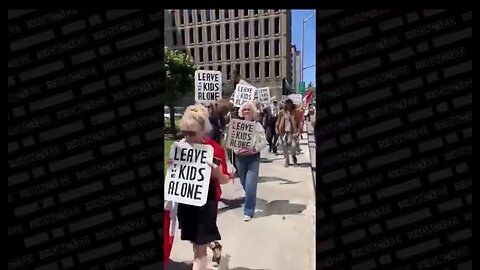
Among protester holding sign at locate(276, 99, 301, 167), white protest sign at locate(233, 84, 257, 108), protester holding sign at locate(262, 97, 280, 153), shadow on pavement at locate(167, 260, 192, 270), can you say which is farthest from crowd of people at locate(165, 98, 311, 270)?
protester holding sign at locate(262, 97, 280, 153)

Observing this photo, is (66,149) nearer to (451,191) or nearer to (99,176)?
(99,176)

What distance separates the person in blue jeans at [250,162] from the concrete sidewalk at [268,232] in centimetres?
25

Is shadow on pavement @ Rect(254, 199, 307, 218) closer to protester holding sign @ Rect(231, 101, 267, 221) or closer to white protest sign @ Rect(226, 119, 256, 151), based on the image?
protester holding sign @ Rect(231, 101, 267, 221)

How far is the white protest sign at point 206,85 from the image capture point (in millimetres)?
6312

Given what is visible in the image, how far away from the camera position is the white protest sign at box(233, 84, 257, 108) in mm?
6755

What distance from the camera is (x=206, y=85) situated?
6340 millimetres

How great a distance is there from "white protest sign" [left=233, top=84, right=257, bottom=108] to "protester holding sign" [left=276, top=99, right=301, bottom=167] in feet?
8.03

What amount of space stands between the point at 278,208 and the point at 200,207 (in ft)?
9.47

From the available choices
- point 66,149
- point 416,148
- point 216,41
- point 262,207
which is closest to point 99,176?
point 66,149

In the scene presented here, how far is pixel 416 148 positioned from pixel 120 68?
7.10ft

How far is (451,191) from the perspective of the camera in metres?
3.12

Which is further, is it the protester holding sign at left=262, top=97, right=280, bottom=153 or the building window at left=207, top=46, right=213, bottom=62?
the protester holding sign at left=262, top=97, right=280, bottom=153

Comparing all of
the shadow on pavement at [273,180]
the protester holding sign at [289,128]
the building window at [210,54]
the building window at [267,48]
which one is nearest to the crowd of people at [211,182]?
the shadow on pavement at [273,180]

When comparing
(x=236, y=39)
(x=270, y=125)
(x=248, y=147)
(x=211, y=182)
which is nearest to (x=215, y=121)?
(x=248, y=147)
